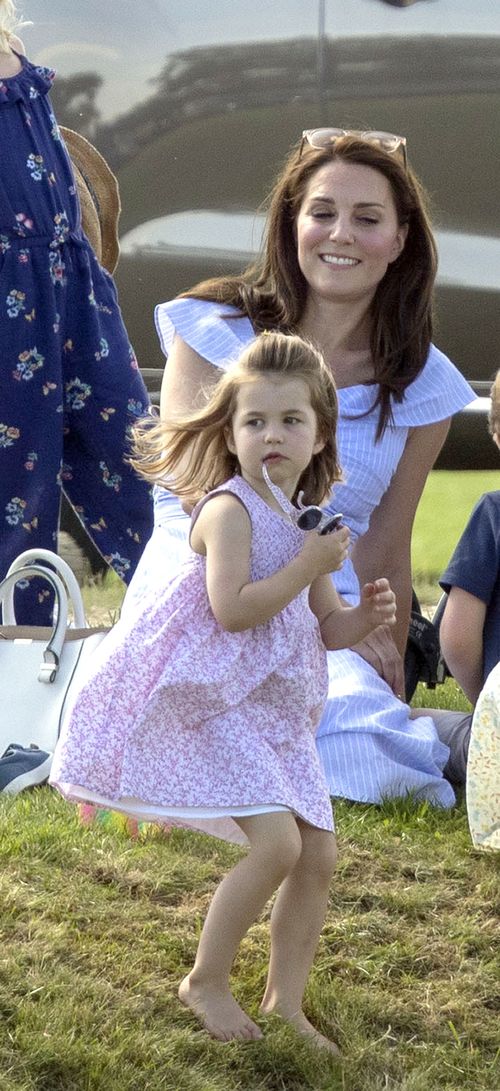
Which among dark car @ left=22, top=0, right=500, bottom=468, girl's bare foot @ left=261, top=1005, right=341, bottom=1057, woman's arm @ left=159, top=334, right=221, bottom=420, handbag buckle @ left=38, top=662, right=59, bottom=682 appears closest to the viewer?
girl's bare foot @ left=261, top=1005, right=341, bottom=1057

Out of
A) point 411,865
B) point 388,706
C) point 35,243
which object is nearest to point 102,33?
point 35,243

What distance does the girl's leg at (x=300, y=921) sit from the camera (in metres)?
2.60

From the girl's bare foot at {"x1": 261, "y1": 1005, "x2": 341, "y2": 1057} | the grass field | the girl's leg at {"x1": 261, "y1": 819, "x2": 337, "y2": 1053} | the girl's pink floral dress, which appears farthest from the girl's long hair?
the girl's bare foot at {"x1": 261, "y1": 1005, "x2": 341, "y2": 1057}

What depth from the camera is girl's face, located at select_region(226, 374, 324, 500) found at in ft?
8.57

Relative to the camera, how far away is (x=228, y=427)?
2.71m

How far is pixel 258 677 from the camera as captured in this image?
8.50 feet

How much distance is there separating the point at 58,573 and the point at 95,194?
1.14 m

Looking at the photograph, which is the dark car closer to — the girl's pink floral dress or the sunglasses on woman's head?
the sunglasses on woman's head

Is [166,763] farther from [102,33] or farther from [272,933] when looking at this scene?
[102,33]

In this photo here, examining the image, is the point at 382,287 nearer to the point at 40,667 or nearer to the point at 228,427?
the point at 40,667

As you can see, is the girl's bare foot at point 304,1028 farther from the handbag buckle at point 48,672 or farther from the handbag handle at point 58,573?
the handbag handle at point 58,573

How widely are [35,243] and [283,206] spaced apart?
0.55m

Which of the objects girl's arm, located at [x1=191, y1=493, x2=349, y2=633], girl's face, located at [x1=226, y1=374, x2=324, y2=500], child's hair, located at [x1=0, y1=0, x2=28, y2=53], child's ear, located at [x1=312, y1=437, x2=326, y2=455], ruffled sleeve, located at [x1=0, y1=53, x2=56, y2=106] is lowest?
girl's arm, located at [x1=191, y1=493, x2=349, y2=633]

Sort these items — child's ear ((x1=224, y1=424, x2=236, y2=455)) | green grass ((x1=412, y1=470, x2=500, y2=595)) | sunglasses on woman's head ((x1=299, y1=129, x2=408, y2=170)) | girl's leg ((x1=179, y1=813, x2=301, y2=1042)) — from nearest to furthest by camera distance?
girl's leg ((x1=179, y1=813, x2=301, y2=1042)), child's ear ((x1=224, y1=424, x2=236, y2=455)), sunglasses on woman's head ((x1=299, y1=129, x2=408, y2=170)), green grass ((x1=412, y1=470, x2=500, y2=595))
